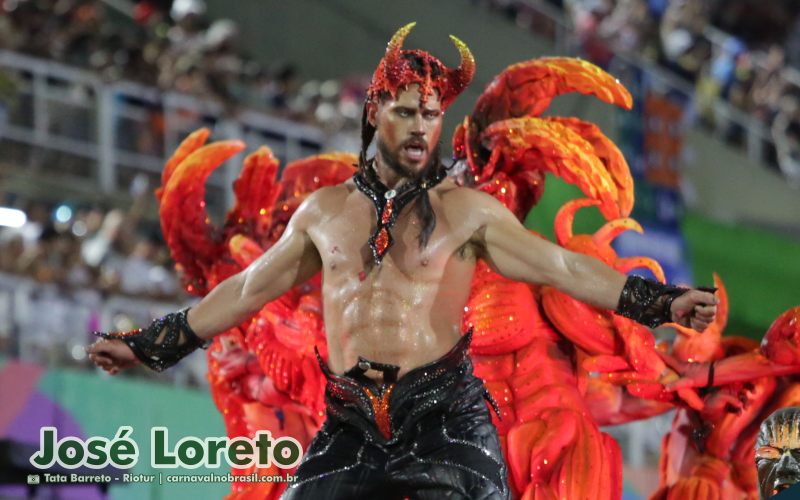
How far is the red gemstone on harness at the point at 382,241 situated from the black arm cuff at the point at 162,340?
24.3 inches

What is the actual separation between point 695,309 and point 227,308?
4.29 ft

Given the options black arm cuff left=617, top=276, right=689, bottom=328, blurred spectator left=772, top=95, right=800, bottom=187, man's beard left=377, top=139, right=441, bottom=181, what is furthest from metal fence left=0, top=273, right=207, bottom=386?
blurred spectator left=772, top=95, right=800, bottom=187

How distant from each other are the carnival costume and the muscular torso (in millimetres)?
199

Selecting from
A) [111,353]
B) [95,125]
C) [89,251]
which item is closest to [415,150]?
[111,353]

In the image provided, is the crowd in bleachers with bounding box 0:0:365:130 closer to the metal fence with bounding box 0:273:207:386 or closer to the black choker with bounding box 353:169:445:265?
the metal fence with bounding box 0:273:207:386

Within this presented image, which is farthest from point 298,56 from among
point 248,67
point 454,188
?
point 454,188

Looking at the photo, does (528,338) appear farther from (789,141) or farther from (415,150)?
(789,141)

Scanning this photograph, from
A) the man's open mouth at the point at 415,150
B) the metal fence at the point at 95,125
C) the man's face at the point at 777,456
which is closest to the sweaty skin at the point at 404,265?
the man's open mouth at the point at 415,150

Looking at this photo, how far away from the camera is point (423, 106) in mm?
3900

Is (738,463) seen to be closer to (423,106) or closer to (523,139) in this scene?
(523,139)

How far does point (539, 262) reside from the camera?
3934 millimetres

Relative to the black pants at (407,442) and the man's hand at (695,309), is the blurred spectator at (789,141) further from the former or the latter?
the black pants at (407,442)

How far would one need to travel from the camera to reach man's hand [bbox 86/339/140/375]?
13.2 ft

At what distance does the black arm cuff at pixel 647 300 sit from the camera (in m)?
3.80
